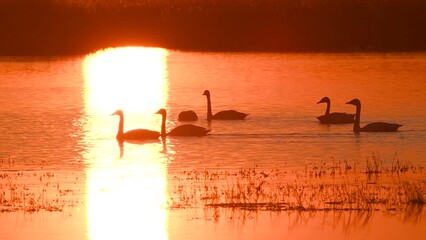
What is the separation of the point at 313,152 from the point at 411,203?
5987 mm

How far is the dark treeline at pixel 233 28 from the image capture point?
146 feet

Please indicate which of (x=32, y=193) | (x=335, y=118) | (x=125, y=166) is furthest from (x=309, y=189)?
(x=335, y=118)

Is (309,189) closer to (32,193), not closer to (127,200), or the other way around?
(127,200)

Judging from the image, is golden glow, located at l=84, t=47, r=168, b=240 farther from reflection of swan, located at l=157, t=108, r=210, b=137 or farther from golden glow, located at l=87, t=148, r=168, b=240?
reflection of swan, located at l=157, t=108, r=210, b=137

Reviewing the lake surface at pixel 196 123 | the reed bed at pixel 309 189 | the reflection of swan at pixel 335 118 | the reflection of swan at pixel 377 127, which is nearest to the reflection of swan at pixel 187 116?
the lake surface at pixel 196 123

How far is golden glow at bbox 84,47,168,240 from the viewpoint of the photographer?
14.3 meters

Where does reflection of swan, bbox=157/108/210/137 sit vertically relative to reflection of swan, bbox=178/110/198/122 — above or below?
below

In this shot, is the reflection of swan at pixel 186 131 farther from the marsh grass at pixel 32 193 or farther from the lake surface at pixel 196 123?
the marsh grass at pixel 32 193

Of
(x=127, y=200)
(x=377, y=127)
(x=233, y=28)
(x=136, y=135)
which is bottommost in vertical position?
(x=127, y=200)

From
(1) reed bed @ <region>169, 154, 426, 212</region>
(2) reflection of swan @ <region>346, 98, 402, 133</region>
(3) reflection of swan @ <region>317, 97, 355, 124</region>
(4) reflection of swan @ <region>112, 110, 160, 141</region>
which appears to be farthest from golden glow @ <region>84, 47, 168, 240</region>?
(2) reflection of swan @ <region>346, 98, 402, 133</region>

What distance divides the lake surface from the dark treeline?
1.96ft

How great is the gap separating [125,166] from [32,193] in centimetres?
351

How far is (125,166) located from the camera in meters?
19.5

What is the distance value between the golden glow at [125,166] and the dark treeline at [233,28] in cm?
355
